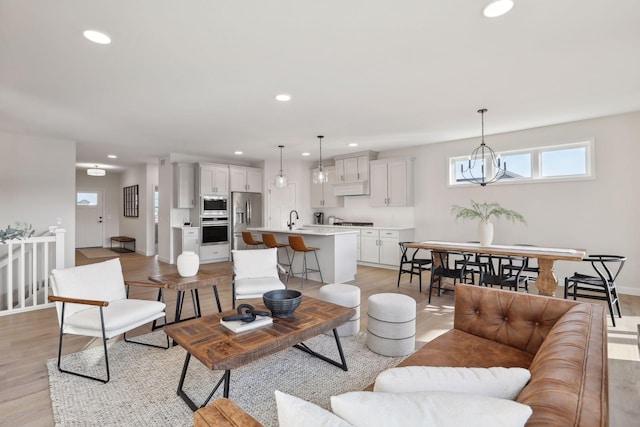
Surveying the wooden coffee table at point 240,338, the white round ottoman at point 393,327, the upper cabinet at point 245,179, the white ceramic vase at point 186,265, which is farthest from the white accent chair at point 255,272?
the upper cabinet at point 245,179

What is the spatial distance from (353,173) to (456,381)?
657 centimetres

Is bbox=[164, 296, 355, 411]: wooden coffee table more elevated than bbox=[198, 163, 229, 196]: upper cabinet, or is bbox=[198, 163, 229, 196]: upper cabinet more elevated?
bbox=[198, 163, 229, 196]: upper cabinet

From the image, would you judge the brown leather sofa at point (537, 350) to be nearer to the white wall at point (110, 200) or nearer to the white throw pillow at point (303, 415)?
the white throw pillow at point (303, 415)

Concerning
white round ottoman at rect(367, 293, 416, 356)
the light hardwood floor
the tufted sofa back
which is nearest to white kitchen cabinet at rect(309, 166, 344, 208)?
the light hardwood floor

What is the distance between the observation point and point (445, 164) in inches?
247

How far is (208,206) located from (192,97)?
162 inches

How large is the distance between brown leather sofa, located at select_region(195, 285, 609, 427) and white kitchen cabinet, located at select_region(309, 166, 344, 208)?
19.6ft

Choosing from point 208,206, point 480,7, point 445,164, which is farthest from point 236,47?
point 208,206

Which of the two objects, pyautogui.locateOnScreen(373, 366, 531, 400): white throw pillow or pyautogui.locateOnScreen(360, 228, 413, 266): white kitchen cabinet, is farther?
pyautogui.locateOnScreen(360, 228, 413, 266): white kitchen cabinet

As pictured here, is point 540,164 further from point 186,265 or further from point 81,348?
point 81,348

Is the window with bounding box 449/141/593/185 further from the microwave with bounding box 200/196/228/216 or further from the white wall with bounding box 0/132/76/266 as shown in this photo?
the white wall with bounding box 0/132/76/266

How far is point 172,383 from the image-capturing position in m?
2.26

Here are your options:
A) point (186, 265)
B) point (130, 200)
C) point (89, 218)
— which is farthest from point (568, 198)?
point (89, 218)

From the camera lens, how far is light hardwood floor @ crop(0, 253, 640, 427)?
2.00 metres
